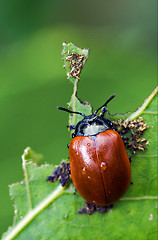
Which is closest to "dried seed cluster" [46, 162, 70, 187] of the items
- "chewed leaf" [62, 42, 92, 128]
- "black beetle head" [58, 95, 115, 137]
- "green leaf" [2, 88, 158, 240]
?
"green leaf" [2, 88, 158, 240]

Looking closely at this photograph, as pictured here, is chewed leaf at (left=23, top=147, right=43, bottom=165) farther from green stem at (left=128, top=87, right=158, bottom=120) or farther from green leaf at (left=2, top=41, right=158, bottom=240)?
green stem at (left=128, top=87, right=158, bottom=120)

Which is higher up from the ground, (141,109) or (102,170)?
(141,109)

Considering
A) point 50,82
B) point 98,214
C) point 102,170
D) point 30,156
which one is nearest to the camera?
point 102,170

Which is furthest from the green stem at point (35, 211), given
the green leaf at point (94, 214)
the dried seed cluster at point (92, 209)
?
the dried seed cluster at point (92, 209)

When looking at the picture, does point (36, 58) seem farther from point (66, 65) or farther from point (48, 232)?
point (48, 232)

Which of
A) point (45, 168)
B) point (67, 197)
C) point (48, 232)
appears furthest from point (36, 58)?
point (48, 232)

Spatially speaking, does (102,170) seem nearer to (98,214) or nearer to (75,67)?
(98,214)

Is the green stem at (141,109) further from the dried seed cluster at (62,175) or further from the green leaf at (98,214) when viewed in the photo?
the dried seed cluster at (62,175)

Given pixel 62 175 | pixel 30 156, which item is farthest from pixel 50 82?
pixel 62 175
